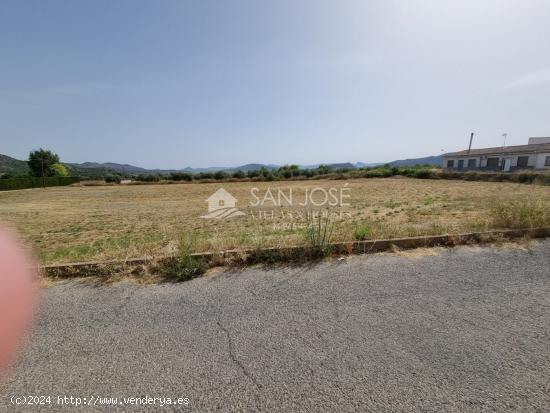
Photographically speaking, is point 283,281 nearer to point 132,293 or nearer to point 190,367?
point 190,367

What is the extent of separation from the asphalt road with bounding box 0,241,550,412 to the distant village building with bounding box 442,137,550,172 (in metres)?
36.7

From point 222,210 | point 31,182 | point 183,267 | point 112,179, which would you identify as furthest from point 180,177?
point 183,267

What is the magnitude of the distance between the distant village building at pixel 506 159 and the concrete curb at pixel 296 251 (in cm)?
3446

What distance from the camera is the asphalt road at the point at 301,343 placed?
1.56 metres

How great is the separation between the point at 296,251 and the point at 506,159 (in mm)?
40268

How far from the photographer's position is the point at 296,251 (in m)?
3.64

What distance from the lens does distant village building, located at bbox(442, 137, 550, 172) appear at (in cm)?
2785

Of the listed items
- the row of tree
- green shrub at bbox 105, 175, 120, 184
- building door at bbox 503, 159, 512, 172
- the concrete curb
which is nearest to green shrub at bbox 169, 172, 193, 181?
green shrub at bbox 105, 175, 120, 184

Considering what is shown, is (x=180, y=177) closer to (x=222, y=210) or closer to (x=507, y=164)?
(x=222, y=210)

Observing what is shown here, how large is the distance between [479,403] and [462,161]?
150 ft

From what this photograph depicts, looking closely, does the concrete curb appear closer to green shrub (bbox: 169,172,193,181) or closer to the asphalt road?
the asphalt road

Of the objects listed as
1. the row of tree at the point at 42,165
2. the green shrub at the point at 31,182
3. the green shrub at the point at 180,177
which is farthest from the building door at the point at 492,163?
the row of tree at the point at 42,165

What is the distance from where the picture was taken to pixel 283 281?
9.74ft

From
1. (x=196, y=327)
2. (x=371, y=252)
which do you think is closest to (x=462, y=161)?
(x=371, y=252)
